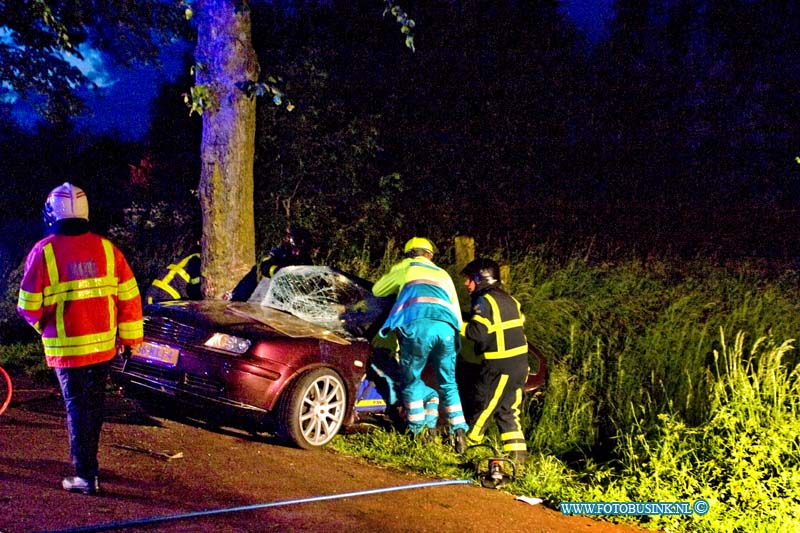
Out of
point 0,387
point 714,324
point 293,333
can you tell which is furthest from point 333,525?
point 714,324

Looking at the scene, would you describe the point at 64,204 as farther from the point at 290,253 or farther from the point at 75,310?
the point at 290,253

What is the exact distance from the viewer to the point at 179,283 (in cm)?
881

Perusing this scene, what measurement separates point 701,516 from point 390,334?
2.88m

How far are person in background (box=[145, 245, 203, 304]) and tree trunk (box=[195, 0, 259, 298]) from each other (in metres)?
0.19

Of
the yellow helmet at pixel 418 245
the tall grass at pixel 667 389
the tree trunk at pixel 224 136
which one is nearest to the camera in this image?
the tall grass at pixel 667 389

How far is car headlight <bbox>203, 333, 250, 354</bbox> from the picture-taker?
6215 mm

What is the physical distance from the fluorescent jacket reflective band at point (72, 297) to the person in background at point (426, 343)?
252 centimetres

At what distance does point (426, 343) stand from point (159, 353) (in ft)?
6.88

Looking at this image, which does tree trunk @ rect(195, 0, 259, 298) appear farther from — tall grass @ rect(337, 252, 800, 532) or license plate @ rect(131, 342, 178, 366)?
tall grass @ rect(337, 252, 800, 532)

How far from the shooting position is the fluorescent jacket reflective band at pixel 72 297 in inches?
185

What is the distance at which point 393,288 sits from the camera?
702 cm

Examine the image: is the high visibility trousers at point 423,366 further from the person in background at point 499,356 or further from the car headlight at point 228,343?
the car headlight at point 228,343

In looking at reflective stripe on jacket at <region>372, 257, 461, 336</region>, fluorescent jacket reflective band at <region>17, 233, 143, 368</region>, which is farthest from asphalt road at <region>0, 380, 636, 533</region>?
reflective stripe on jacket at <region>372, 257, 461, 336</region>

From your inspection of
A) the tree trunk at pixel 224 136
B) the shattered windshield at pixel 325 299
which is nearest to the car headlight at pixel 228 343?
the shattered windshield at pixel 325 299
